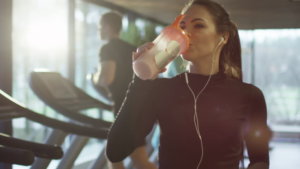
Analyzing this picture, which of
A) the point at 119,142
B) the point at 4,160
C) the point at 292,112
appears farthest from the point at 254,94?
the point at 292,112

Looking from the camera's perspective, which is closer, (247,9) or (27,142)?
A: (27,142)

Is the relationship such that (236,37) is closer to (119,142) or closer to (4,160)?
(119,142)

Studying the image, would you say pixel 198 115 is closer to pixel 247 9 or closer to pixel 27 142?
pixel 27 142

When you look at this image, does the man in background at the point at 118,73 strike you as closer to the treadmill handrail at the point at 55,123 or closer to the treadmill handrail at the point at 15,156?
the treadmill handrail at the point at 55,123

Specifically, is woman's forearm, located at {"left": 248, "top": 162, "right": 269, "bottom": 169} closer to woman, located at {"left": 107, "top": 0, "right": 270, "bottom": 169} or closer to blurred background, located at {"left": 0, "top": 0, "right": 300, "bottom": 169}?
woman, located at {"left": 107, "top": 0, "right": 270, "bottom": 169}

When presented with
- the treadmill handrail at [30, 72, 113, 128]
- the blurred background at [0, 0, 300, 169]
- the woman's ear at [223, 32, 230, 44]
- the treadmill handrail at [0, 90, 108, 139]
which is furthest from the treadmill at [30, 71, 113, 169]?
the woman's ear at [223, 32, 230, 44]

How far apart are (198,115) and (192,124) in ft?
0.09

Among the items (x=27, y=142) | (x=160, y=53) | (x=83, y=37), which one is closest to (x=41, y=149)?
(x=27, y=142)

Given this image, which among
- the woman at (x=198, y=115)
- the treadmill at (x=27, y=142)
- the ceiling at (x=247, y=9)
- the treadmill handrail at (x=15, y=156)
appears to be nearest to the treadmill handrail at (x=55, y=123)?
the treadmill at (x=27, y=142)

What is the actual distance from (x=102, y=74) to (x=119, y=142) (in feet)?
5.98

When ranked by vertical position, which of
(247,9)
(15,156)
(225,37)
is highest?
(225,37)

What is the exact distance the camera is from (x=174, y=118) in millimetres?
1226

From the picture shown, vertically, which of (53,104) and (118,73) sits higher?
(118,73)

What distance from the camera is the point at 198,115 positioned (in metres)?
1.21
